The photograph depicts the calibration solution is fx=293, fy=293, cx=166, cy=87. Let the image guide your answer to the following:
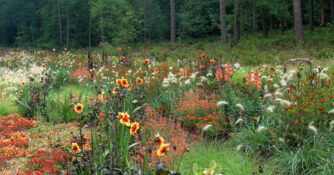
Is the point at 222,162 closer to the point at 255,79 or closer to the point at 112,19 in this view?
the point at 255,79

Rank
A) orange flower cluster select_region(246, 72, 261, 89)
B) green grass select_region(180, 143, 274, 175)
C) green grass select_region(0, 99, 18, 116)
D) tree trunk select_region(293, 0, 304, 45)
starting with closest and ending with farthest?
1. green grass select_region(180, 143, 274, 175)
2. orange flower cluster select_region(246, 72, 261, 89)
3. green grass select_region(0, 99, 18, 116)
4. tree trunk select_region(293, 0, 304, 45)

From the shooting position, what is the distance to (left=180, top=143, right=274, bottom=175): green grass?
12.2 feet

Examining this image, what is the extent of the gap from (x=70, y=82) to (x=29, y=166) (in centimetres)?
737

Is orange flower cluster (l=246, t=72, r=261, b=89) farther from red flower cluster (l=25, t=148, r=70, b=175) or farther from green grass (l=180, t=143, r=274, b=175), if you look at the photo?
red flower cluster (l=25, t=148, r=70, b=175)

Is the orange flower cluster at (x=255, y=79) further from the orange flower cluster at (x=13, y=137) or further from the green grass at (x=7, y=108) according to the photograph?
the green grass at (x=7, y=108)

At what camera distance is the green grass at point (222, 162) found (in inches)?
146

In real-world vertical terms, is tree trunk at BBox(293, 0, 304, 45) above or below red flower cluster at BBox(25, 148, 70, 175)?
above

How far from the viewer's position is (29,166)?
4.05m

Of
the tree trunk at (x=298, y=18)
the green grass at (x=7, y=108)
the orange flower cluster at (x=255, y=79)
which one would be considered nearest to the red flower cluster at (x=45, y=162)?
the green grass at (x=7, y=108)

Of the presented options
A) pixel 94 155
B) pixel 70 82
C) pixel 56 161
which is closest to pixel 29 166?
pixel 56 161

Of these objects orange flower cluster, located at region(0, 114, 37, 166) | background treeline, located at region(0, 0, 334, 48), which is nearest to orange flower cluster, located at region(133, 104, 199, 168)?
orange flower cluster, located at region(0, 114, 37, 166)

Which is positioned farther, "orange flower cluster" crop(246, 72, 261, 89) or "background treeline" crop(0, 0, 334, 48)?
"background treeline" crop(0, 0, 334, 48)

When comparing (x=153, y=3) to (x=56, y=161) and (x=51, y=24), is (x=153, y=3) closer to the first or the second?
(x=51, y=24)

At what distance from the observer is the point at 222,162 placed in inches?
158
